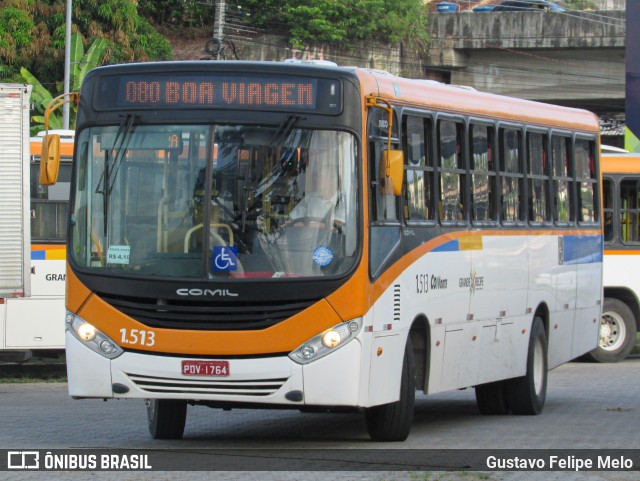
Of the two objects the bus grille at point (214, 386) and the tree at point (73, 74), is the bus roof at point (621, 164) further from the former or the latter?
the tree at point (73, 74)

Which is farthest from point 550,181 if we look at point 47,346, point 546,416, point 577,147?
point 47,346

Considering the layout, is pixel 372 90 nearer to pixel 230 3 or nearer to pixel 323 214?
pixel 323 214

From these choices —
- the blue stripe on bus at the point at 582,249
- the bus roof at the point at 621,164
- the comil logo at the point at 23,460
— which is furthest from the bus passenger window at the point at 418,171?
the bus roof at the point at 621,164

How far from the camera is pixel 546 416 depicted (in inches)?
582

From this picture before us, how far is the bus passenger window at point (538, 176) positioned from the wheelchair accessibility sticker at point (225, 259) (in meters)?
5.17

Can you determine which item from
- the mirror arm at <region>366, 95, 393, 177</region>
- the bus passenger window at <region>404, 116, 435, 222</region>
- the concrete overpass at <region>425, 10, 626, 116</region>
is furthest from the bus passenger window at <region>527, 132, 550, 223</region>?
the concrete overpass at <region>425, 10, 626, 116</region>

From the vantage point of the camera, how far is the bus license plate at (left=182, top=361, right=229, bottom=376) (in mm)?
10461

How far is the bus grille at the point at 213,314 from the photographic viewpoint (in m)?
10.5

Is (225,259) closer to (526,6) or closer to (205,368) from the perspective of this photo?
(205,368)

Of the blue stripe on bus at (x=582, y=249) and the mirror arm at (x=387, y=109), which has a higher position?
the mirror arm at (x=387, y=109)

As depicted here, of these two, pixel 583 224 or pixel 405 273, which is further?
pixel 583 224

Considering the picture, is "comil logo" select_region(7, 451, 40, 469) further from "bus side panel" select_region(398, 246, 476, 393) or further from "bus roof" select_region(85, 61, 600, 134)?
"bus side panel" select_region(398, 246, 476, 393)

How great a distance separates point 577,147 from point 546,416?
339 cm

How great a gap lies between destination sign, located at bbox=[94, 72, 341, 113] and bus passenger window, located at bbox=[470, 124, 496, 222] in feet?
9.72
